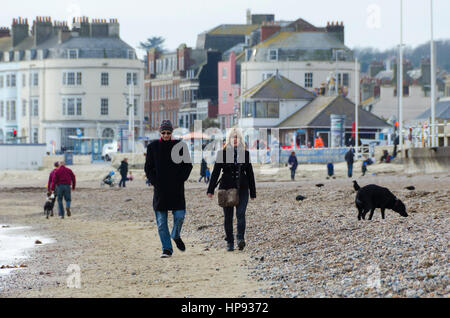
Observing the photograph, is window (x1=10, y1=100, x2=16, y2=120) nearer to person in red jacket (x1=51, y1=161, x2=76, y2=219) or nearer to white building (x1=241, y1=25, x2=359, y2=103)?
white building (x1=241, y1=25, x2=359, y2=103)

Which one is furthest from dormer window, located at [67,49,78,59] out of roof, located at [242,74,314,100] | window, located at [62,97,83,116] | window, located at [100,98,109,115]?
roof, located at [242,74,314,100]

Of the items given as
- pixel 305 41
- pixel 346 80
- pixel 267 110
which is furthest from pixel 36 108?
pixel 346 80

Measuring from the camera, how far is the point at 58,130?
9044 cm

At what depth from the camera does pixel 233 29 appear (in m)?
113

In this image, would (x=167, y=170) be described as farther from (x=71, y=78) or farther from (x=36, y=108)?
(x=36, y=108)

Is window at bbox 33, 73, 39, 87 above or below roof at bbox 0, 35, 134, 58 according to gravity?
below

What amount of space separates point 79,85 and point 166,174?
77.9m

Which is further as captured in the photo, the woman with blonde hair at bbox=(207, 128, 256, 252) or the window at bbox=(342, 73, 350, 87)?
the window at bbox=(342, 73, 350, 87)

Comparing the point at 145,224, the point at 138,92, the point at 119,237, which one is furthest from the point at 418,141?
the point at 138,92

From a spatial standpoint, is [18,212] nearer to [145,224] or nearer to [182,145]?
[145,224]

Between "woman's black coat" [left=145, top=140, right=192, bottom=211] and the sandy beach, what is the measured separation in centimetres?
93

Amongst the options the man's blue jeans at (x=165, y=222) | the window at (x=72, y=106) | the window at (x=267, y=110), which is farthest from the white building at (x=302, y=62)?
the man's blue jeans at (x=165, y=222)

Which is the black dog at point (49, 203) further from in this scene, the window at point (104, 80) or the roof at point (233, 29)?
the roof at point (233, 29)

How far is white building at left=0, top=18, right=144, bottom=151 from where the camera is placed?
9056cm
